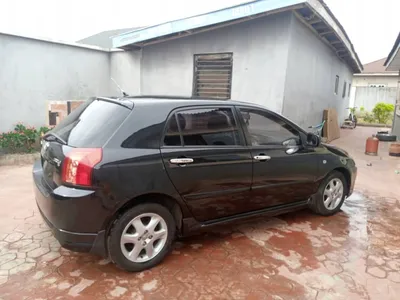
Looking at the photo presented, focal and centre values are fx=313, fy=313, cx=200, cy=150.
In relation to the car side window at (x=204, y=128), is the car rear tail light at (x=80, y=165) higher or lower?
lower

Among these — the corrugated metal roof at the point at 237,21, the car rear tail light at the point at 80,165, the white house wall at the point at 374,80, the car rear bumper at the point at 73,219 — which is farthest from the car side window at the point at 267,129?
the white house wall at the point at 374,80

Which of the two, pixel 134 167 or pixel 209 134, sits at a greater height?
pixel 209 134

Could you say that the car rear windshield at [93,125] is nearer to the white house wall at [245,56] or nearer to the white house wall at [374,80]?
the white house wall at [245,56]

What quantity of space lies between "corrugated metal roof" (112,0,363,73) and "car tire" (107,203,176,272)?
5.01 meters

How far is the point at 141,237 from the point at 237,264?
94 centimetres

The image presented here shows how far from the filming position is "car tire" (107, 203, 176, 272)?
8.45 ft

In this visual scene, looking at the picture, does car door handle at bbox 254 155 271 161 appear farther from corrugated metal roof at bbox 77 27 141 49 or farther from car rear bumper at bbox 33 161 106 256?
corrugated metal roof at bbox 77 27 141 49

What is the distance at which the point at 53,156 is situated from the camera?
8.80ft

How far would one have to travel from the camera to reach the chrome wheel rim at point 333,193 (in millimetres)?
4094

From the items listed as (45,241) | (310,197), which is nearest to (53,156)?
(45,241)

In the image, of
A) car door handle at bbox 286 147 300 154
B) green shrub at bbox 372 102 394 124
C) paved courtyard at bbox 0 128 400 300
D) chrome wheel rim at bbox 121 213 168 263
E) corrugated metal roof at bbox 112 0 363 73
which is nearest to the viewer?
paved courtyard at bbox 0 128 400 300

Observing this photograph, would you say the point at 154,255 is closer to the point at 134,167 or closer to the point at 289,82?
the point at 134,167

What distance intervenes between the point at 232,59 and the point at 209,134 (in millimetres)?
4882

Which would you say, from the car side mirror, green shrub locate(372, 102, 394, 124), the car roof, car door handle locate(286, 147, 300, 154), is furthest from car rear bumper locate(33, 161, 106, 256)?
green shrub locate(372, 102, 394, 124)
